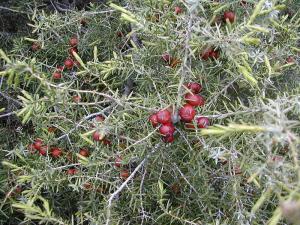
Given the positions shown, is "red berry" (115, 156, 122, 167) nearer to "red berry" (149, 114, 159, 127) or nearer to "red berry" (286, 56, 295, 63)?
"red berry" (149, 114, 159, 127)

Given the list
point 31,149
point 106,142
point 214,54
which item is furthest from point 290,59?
point 31,149

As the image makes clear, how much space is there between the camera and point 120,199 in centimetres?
247

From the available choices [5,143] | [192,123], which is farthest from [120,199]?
[5,143]

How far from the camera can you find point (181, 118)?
2.05 metres

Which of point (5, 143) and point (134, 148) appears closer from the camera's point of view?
point (134, 148)

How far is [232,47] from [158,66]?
598 millimetres

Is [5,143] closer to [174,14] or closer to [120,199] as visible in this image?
[120,199]

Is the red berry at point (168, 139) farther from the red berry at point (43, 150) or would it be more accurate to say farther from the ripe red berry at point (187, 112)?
the red berry at point (43, 150)

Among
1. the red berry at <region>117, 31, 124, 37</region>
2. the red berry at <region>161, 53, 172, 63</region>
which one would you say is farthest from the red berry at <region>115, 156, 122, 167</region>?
the red berry at <region>117, 31, 124, 37</region>

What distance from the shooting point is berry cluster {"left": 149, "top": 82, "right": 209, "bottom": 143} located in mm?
1977

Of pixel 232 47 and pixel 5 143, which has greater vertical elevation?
pixel 232 47

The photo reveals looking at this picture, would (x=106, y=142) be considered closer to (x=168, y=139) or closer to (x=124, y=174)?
(x=124, y=174)

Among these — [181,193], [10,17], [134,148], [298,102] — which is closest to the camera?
[298,102]

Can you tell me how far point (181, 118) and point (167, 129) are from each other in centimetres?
10
